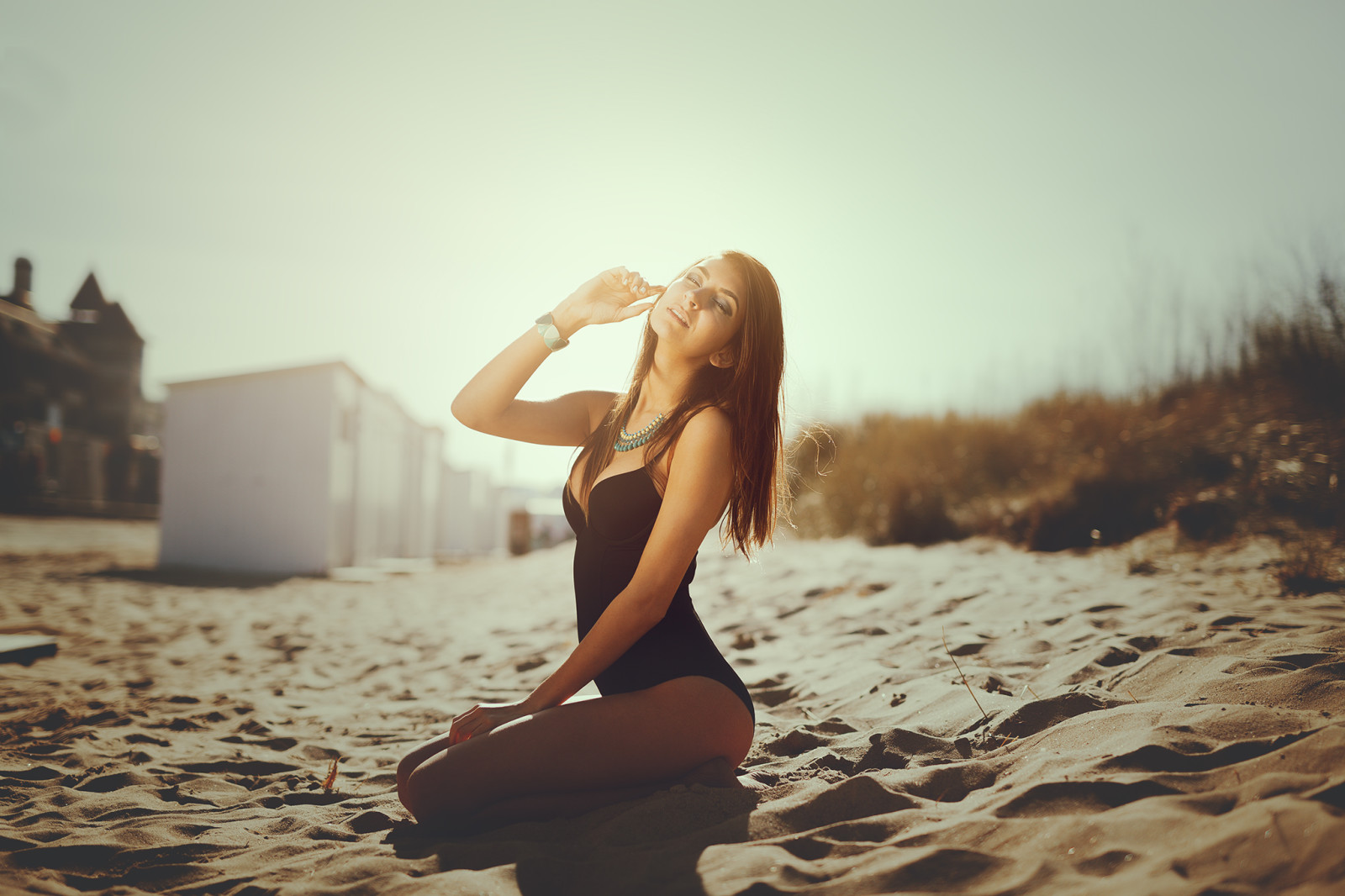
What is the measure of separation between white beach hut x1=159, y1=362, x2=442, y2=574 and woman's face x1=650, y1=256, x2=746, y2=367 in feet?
42.3

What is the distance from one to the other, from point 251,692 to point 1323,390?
7504 mm

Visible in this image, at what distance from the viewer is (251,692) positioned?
3.90 meters

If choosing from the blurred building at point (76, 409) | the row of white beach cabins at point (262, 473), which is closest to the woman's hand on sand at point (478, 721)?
the row of white beach cabins at point (262, 473)

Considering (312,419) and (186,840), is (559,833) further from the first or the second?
(312,419)

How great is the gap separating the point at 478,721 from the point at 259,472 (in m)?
13.7

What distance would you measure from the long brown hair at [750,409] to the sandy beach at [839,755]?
10.6 inches

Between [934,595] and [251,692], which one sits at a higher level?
[934,595]

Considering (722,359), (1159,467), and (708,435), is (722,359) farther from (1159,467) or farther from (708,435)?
(1159,467)

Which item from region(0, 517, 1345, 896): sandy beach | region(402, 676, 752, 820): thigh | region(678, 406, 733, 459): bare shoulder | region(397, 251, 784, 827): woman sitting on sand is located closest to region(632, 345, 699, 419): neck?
region(397, 251, 784, 827): woman sitting on sand

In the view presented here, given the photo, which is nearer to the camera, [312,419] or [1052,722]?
[1052,722]

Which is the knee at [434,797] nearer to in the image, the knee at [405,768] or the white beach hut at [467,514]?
the knee at [405,768]

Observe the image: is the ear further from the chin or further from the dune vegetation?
the dune vegetation

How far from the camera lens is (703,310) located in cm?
217

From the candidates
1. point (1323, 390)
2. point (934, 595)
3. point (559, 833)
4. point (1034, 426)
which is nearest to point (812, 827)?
point (559, 833)
